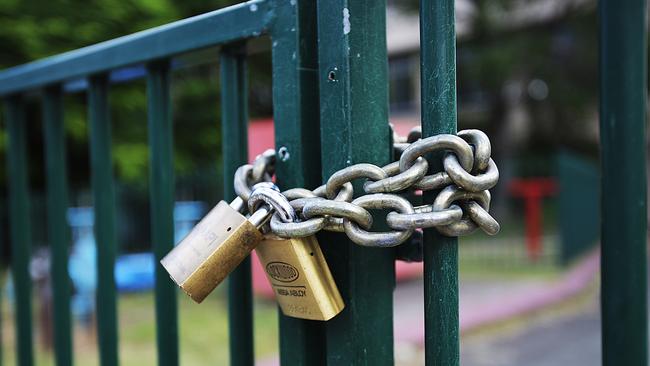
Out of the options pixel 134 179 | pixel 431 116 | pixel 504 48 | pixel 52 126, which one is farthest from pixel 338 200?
pixel 504 48

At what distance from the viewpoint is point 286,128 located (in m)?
0.92

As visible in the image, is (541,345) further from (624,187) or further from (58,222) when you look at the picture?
(624,187)

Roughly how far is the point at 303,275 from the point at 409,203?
0.59 feet

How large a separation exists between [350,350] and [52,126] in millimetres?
989

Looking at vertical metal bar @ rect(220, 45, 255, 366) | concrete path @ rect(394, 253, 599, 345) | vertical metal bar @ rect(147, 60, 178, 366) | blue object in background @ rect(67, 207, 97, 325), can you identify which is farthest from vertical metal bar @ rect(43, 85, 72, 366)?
concrete path @ rect(394, 253, 599, 345)

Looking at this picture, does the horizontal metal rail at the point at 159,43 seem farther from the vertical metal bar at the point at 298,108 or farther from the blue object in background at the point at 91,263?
the blue object in background at the point at 91,263

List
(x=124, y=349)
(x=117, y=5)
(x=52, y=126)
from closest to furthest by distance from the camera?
(x=52, y=126) → (x=124, y=349) → (x=117, y=5)

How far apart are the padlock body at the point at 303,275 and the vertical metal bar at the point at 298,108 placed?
0.10 meters

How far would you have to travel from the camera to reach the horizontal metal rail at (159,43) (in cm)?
98

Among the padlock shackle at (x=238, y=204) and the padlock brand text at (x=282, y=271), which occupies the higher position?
the padlock shackle at (x=238, y=204)

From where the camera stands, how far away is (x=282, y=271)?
2.73 ft

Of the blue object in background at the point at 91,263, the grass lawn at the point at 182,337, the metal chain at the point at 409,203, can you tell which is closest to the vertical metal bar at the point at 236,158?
the metal chain at the point at 409,203

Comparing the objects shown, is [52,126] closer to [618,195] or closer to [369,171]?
[369,171]

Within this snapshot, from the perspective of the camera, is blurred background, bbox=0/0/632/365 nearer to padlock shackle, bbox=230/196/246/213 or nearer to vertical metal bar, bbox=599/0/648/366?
padlock shackle, bbox=230/196/246/213
